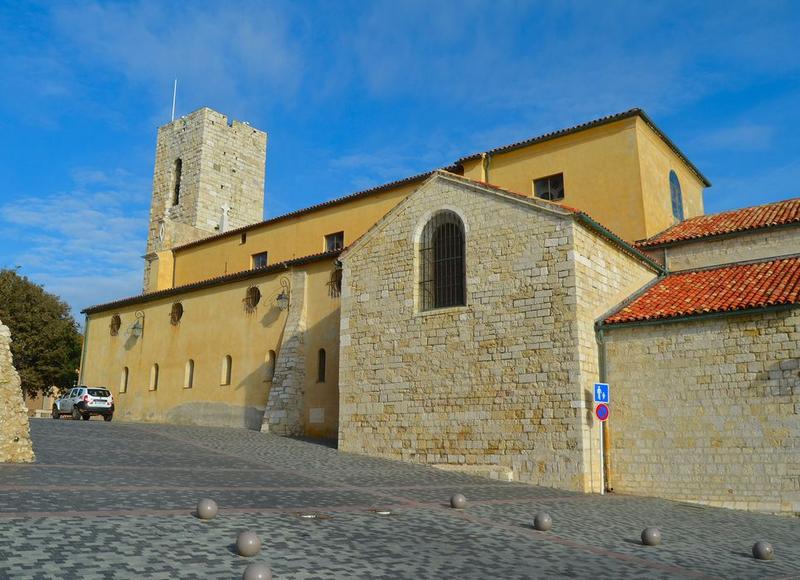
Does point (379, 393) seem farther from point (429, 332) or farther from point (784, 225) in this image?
point (784, 225)

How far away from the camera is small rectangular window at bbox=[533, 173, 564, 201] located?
2409 cm

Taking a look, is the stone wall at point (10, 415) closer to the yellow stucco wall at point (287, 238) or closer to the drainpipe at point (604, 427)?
the drainpipe at point (604, 427)

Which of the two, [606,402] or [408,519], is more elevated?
[606,402]

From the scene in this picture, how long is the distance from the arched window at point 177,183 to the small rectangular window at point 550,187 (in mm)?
28126

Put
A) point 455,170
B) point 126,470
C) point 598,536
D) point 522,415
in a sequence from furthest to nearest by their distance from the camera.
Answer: point 455,170, point 522,415, point 126,470, point 598,536

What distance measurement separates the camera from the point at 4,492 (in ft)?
30.3

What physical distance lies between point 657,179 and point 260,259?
17873mm

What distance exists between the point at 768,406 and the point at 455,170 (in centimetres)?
1508

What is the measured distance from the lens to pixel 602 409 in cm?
1463

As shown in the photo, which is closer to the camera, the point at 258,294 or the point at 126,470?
the point at 126,470

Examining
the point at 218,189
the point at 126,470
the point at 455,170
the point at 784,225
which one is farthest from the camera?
the point at 218,189

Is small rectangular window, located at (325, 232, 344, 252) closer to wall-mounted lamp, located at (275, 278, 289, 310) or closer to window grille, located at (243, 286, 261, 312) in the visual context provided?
window grille, located at (243, 286, 261, 312)

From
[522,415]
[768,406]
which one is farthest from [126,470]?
[768,406]

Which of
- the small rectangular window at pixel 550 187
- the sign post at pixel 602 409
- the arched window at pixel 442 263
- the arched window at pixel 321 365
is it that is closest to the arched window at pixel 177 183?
the arched window at pixel 321 365
